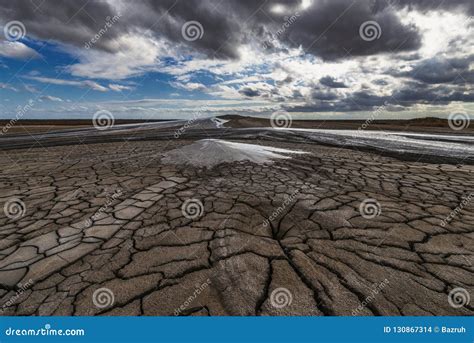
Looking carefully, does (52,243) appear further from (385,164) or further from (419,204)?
(385,164)
